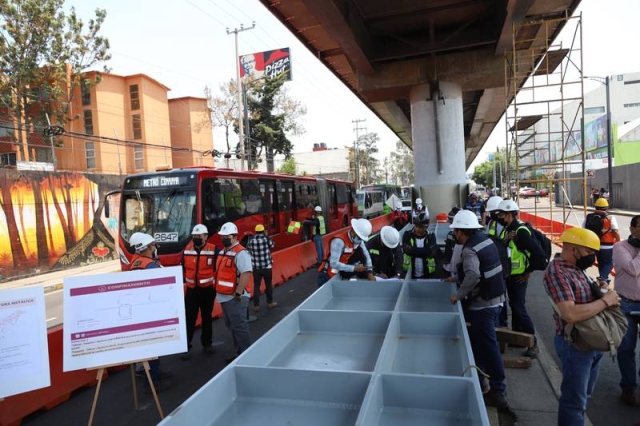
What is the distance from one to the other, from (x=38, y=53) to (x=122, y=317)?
91.8 ft

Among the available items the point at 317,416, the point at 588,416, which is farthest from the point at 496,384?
the point at 317,416

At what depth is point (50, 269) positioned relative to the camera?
649 inches

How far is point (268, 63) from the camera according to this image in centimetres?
4472

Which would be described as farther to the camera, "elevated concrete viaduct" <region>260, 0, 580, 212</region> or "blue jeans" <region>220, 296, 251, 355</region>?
"elevated concrete viaduct" <region>260, 0, 580, 212</region>

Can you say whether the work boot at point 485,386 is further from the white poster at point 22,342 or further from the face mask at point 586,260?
the white poster at point 22,342

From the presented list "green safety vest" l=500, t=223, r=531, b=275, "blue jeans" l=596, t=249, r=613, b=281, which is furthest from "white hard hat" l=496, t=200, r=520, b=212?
"blue jeans" l=596, t=249, r=613, b=281

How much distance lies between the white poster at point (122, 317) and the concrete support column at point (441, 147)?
11869 mm

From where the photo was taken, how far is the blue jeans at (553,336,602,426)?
3.39 m

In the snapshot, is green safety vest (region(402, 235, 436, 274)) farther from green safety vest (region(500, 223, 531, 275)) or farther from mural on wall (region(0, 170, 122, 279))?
mural on wall (region(0, 170, 122, 279))

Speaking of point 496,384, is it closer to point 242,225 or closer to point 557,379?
point 557,379

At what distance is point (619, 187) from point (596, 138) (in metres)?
20.8

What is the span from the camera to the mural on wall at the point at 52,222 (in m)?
15.1

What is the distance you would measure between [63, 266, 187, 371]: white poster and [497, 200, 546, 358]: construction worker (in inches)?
177

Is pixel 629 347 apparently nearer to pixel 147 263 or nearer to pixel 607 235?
pixel 607 235
